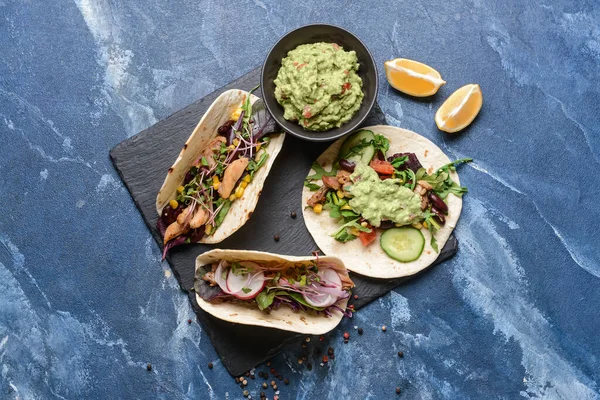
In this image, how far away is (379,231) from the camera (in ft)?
16.8

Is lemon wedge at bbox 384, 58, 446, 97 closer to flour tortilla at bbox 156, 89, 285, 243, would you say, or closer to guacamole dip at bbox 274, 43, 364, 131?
guacamole dip at bbox 274, 43, 364, 131

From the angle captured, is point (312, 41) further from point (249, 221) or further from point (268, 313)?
point (268, 313)

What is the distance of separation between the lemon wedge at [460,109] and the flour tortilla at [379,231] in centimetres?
21

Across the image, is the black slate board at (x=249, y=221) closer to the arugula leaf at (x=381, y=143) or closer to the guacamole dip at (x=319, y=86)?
the arugula leaf at (x=381, y=143)

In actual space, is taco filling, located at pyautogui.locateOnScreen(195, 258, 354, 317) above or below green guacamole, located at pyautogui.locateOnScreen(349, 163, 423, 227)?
below

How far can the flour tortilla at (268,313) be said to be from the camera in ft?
15.7

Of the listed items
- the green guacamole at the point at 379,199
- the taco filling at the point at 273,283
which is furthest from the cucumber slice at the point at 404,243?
the taco filling at the point at 273,283

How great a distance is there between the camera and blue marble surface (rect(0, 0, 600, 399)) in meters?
5.21

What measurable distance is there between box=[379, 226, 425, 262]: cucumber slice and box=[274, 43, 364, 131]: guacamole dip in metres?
0.99

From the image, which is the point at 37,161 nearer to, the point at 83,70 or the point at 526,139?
the point at 83,70

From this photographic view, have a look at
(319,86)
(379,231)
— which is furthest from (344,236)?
(319,86)

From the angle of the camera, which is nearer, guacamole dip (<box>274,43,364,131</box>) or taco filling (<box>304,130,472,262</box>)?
guacamole dip (<box>274,43,364,131</box>)

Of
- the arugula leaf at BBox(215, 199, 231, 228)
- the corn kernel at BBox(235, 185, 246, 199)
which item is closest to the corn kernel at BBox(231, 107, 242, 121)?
the corn kernel at BBox(235, 185, 246, 199)

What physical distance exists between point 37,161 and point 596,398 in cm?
493
